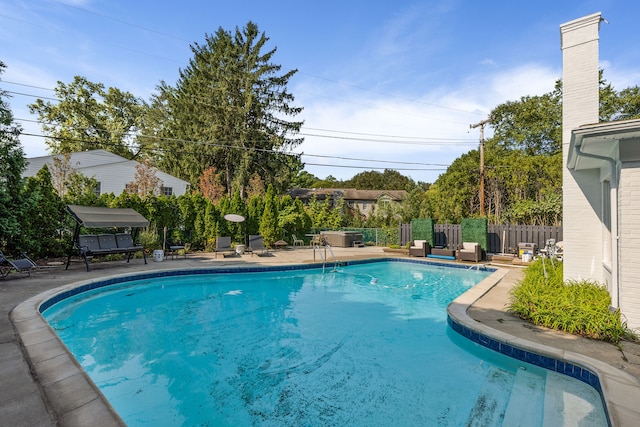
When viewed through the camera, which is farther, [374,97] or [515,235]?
[374,97]

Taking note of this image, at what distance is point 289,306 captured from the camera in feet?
25.8

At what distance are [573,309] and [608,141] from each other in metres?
2.38

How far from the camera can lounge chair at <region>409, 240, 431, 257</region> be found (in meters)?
14.9

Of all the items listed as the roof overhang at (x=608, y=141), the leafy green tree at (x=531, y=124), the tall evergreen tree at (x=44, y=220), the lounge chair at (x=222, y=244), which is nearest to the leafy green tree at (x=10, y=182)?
the tall evergreen tree at (x=44, y=220)

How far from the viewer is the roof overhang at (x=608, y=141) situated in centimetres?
394

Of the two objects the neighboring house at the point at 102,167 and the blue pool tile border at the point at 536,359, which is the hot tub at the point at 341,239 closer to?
the neighboring house at the point at 102,167

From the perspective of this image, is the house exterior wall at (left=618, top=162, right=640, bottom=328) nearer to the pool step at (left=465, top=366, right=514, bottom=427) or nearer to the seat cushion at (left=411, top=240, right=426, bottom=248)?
the pool step at (left=465, top=366, right=514, bottom=427)

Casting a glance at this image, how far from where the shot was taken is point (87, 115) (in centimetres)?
3023

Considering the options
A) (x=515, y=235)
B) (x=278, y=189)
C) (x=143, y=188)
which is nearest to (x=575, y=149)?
(x=515, y=235)

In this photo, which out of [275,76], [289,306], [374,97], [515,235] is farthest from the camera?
[275,76]

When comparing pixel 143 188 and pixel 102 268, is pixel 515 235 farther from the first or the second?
pixel 143 188

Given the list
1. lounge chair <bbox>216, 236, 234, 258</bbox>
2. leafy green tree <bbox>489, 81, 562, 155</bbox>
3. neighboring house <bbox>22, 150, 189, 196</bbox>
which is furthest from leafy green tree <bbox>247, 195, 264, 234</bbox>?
leafy green tree <bbox>489, 81, 562, 155</bbox>

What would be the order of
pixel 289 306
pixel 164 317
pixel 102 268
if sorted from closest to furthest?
pixel 164 317
pixel 289 306
pixel 102 268

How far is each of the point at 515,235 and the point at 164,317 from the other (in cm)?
1454
